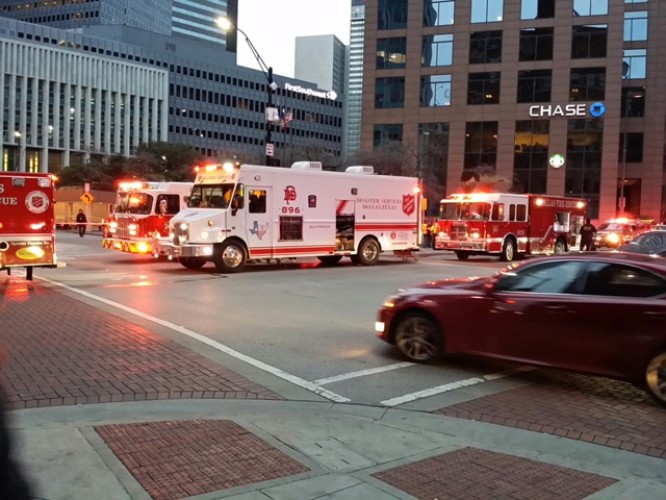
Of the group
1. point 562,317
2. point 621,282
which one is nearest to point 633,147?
point 621,282

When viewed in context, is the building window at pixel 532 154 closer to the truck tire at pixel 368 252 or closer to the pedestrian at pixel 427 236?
the pedestrian at pixel 427 236

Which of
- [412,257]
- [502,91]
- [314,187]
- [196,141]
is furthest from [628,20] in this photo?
[196,141]

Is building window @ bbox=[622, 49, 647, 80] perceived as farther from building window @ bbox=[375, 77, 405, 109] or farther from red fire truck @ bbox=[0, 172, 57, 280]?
red fire truck @ bbox=[0, 172, 57, 280]

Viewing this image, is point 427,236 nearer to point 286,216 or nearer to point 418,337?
point 286,216

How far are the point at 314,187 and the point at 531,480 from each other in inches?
634

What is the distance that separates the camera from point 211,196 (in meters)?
18.9

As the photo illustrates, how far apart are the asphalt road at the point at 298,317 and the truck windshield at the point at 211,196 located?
6.39 feet

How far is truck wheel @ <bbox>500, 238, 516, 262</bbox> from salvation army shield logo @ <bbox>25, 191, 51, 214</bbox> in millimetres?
17380

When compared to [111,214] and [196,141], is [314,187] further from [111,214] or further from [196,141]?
[196,141]

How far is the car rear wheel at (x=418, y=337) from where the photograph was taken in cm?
791

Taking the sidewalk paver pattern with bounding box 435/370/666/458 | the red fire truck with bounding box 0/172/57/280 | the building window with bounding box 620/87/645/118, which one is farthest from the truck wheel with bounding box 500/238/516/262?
the building window with bounding box 620/87/645/118

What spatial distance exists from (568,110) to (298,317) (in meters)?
49.8

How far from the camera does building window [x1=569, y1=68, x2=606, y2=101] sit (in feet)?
178

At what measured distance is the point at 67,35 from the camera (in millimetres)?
117500
